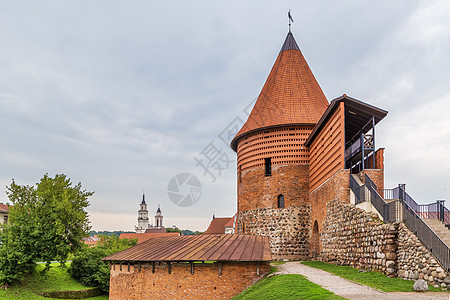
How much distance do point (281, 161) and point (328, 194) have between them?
18.0 feet

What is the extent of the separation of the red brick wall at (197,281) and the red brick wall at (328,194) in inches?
163

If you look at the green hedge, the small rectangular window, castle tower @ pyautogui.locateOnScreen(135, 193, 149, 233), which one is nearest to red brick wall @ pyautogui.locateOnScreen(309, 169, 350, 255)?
the small rectangular window

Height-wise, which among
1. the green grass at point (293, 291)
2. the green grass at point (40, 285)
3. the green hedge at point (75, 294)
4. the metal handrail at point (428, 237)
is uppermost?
the metal handrail at point (428, 237)

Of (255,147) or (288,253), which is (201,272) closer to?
(288,253)

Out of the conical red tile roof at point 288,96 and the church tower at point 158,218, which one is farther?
the church tower at point 158,218

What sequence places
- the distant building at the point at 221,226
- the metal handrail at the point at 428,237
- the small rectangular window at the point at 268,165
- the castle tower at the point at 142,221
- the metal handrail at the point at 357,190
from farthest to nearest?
the castle tower at the point at 142,221 → the distant building at the point at 221,226 → the small rectangular window at the point at 268,165 → the metal handrail at the point at 357,190 → the metal handrail at the point at 428,237

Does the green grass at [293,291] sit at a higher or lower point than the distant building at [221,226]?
higher

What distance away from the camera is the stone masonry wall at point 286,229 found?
20.4 metres

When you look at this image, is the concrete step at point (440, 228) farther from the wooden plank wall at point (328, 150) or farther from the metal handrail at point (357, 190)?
the wooden plank wall at point (328, 150)

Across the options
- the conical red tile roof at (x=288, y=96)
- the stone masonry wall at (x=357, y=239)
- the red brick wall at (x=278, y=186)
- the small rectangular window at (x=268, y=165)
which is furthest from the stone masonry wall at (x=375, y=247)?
the conical red tile roof at (x=288, y=96)

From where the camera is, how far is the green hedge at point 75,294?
872 inches

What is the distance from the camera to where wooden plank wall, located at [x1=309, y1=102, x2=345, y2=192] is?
1481cm

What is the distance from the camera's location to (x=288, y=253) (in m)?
20.4

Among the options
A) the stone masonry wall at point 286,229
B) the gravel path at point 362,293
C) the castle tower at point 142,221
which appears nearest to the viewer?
the gravel path at point 362,293
